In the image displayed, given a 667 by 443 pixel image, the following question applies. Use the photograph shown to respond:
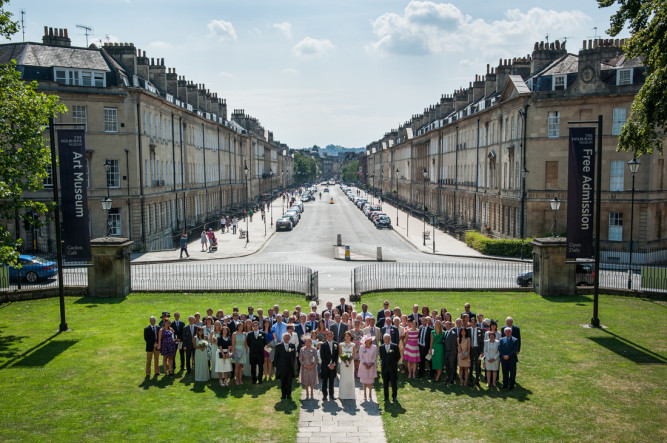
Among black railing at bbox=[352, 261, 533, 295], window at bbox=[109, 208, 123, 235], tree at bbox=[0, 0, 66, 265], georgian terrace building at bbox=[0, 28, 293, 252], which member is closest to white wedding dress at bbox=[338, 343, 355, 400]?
black railing at bbox=[352, 261, 533, 295]

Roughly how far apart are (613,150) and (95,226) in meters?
38.3

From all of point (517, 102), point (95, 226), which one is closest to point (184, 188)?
point (95, 226)

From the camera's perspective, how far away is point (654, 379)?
44.6 ft

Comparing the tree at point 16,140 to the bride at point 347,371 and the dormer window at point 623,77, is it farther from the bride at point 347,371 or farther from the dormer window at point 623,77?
the dormer window at point 623,77

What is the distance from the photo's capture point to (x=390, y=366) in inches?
492

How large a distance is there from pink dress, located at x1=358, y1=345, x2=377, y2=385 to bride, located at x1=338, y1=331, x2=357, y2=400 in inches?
9.4

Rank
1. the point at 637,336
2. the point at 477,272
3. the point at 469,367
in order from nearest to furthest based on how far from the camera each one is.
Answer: the point at 469,367 < the point at 637,336 < the point at 477,272

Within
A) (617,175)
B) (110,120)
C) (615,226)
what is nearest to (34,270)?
(110,120)

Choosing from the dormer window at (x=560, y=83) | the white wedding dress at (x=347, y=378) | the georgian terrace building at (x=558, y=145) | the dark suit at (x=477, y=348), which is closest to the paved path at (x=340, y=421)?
the white wedding dress at (x=347, y=378)

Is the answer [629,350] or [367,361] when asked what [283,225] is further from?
[367,361]

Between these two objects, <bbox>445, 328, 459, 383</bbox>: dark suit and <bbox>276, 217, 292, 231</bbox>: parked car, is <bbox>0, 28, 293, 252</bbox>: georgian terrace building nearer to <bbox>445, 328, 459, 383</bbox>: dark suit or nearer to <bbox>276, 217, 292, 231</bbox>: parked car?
<bbox>276, 217, 292, 231</bbox>: parked car

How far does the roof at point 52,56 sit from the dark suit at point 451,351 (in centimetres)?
3610

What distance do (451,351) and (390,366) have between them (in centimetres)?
186

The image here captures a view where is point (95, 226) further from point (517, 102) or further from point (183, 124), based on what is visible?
point (517, 102)
